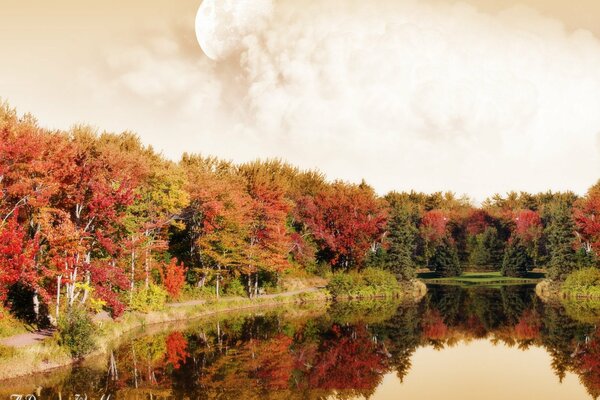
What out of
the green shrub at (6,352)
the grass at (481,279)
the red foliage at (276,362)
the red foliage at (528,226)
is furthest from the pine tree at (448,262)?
the green shrub at (6,352)

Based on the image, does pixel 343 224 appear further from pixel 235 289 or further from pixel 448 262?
pixel 448 262

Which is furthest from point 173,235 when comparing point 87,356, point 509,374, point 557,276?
point 557,276

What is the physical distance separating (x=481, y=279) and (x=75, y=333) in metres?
60.0

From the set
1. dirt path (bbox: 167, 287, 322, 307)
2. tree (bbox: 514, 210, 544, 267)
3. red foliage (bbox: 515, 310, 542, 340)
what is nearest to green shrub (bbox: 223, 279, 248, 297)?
dirt path (bbox: 167, 287, 322, 307)

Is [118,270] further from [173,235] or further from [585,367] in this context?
[585,367]

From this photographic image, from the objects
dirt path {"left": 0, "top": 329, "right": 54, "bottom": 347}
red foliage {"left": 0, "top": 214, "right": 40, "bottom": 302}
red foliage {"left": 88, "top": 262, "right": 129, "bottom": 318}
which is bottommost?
dirt path {"left": 0, "top": 329, "right": 54, "bottom": 347}

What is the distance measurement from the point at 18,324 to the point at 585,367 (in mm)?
28874

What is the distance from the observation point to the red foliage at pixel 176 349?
28.3 meters

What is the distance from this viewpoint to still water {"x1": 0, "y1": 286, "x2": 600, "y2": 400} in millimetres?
23500

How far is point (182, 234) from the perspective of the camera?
49594mm

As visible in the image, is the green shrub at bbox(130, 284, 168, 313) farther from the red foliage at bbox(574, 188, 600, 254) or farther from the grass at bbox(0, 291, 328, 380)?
the red foliage at bbox(574, 188, 600, 254)

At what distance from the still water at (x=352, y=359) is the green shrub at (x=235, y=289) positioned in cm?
Answer: 543

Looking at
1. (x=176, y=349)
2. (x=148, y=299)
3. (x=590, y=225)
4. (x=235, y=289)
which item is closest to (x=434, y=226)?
(x=590, y=225)

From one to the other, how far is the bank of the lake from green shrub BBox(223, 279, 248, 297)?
1.00 m
